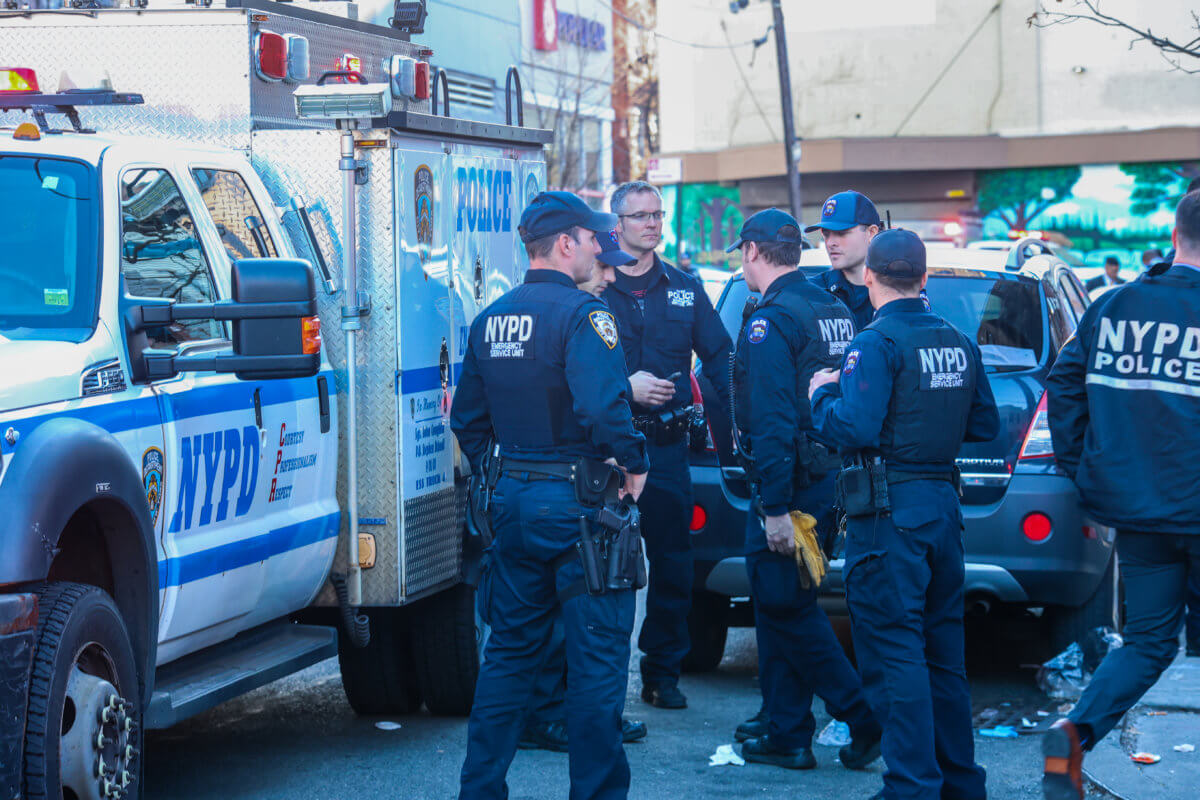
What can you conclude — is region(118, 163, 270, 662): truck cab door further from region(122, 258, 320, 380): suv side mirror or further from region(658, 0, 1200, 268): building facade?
region(658, 0, 1200, 268): building facade

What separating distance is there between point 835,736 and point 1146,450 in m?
1.92

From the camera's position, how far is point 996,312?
6910mm

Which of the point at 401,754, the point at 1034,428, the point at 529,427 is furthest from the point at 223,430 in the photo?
the point at 1034,428

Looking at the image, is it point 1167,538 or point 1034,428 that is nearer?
point 1167,538

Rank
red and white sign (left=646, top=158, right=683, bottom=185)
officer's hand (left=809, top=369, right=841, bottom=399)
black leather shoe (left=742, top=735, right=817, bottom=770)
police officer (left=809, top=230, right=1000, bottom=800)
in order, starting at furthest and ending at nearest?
red and white sign (left=646, top=158, right=683, bottom=185) < black leather shoe (left=742, top=735, right=817, bottom=770) < officer's hand (left=809, top=369, right=841, bottom=399) < police officer (left=809, top=230, right=1000, bottom=800)

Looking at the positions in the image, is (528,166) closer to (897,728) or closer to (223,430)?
(223,430)

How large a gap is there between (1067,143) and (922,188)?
10.4ft

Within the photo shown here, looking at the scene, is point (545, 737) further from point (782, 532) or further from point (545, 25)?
point (545, 25)

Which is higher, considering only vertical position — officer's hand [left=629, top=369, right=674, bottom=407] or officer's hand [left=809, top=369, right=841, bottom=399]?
officer's hand [left=809, top=369, right=841, bottom=399]

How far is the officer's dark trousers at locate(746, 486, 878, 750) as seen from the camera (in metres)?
5.71

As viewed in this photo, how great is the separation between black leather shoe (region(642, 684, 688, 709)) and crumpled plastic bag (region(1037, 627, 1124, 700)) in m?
1.58

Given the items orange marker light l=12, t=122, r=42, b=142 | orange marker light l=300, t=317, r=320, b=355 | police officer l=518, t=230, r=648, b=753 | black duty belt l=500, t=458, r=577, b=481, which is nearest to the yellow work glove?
police officer l=518, t=230, r=648, b=753

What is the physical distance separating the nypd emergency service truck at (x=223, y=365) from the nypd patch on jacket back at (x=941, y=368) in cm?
187

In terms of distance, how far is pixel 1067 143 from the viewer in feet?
95.9
